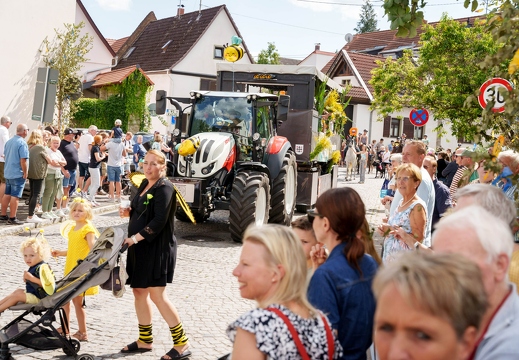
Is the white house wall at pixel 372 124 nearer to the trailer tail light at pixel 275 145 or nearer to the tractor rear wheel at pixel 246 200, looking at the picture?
the trailer tail light at pixel 275 145

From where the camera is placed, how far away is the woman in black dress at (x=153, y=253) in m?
5.75

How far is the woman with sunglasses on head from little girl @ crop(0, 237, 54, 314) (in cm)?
313

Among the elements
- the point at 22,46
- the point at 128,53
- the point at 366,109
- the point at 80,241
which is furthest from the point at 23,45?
the point at 366,109

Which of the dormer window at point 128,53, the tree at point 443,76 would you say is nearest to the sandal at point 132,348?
the tree at point 443,76

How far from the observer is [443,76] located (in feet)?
63.9

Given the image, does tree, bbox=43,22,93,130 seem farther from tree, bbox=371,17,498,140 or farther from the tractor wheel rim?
the tractor wheel rim

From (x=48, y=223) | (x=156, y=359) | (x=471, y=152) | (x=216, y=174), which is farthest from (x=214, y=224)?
(x=471, y=152)

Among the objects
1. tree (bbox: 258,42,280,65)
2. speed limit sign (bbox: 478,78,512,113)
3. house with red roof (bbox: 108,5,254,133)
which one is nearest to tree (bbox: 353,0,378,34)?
tree (bbox: 258,42,280,65)

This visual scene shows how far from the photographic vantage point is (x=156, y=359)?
579cm

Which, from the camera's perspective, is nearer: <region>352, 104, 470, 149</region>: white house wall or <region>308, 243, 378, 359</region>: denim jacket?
<region>308, 243, 378, 359</region>: denim jacket

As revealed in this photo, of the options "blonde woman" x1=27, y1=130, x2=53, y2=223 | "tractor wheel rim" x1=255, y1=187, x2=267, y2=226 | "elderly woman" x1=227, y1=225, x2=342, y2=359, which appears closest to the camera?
"elderly woman" x1=227, y1=225, x2=342, y2=359

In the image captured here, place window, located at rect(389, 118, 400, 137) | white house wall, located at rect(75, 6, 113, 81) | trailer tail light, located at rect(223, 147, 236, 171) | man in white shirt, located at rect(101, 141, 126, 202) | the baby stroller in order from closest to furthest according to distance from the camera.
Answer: the baby stroller
trailer tail light, located at rect(223, 147, 236, 171)
man in white shirt, located at rect(101, 141, 126, 202)
white house wall, located at rect(75, 6, 113, 81)
window, located at rect(389, 118, 400, 137)

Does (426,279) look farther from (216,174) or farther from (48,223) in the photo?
(48,223)

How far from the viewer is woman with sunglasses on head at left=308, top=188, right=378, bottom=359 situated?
303 centimetres
